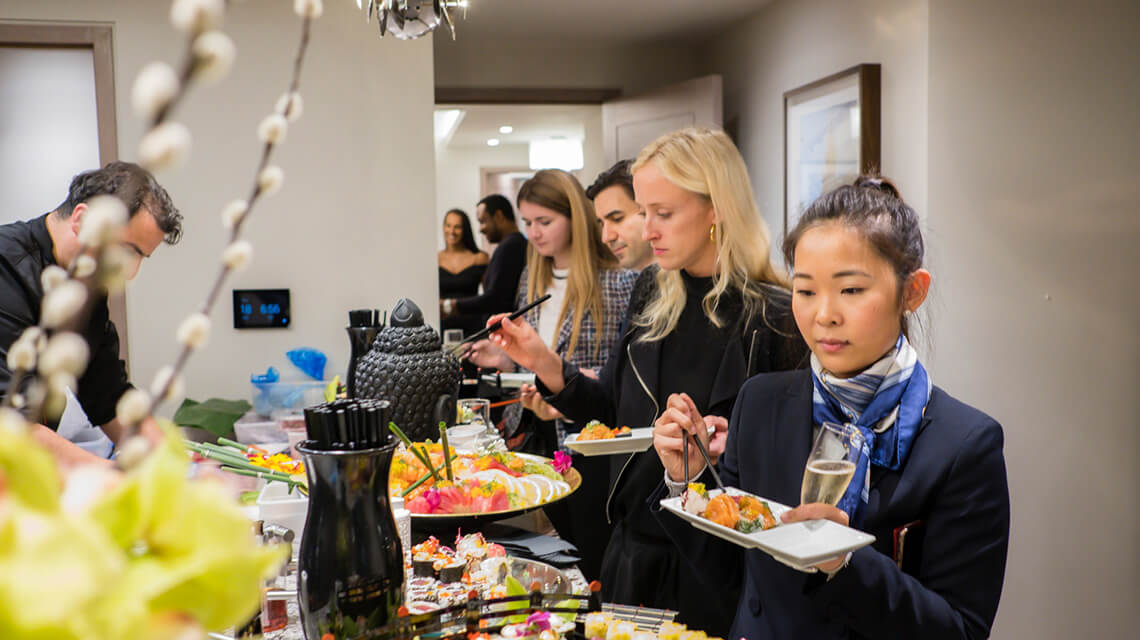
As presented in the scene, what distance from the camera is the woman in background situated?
19.7 feet

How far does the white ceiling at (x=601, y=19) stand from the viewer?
4.55m

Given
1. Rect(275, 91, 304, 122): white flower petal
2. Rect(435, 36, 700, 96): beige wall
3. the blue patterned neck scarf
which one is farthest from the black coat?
Rect(435, 36, 700, 96): beige wall

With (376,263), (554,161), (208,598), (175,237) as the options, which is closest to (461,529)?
(208,598)

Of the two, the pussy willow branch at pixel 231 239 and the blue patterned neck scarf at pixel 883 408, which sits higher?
the pussy willow branch at pixel 231 239

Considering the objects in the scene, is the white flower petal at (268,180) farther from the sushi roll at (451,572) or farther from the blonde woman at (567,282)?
the blonde woman at (567,282)

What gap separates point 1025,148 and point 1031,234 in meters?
0.32

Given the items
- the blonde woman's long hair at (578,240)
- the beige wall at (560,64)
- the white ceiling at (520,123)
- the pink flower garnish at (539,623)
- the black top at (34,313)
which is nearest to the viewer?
the pink flower garnish at (539,623)

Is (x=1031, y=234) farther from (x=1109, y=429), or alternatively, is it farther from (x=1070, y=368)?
(x=1109, y=429)

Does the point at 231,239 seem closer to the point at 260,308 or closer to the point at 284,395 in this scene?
the point at 284,395

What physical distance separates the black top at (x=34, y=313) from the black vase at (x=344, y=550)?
3.86 feet

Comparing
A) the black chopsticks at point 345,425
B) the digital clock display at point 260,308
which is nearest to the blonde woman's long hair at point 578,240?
the digital clock display at point 260,308

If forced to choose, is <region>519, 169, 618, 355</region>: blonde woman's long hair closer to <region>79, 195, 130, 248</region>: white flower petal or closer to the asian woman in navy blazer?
the asian woman in navy blazer

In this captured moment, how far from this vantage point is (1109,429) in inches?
132

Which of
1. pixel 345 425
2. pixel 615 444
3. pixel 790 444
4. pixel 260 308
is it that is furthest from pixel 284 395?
pixel 345 425
